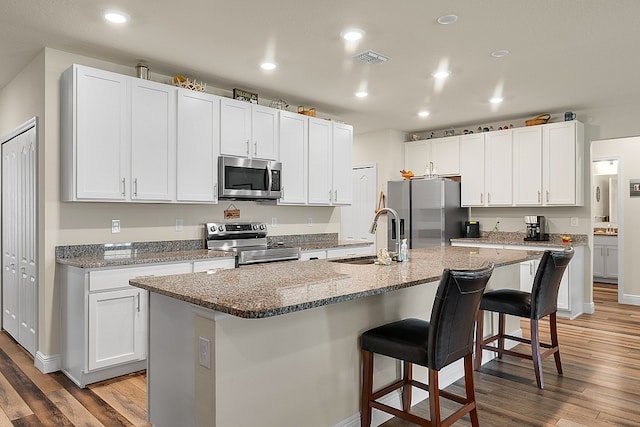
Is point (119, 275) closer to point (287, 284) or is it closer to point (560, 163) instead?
point (287, 284)

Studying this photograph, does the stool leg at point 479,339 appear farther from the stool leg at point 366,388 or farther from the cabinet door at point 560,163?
the cabinet door at point 560,163

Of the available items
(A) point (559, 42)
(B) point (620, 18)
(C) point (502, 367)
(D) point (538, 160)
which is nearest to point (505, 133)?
(D) point (538, 160)

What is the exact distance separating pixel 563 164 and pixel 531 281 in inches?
58.7

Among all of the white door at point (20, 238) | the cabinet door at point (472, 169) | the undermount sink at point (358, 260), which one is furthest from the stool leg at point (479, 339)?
the white door at point (20, 238)

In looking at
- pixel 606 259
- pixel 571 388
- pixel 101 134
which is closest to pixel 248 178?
pixel 101 134

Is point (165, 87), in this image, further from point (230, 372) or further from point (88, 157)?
point (230, 372)

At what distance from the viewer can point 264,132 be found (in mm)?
4594

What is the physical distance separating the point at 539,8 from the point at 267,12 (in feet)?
5.68

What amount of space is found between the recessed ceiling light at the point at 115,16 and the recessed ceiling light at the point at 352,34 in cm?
148

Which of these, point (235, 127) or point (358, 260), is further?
point (235, 127)

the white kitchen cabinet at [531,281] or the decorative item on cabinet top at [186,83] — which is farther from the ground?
the decorative item on cabinet top at [186,83]

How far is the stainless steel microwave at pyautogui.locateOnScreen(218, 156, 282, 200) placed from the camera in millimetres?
4242

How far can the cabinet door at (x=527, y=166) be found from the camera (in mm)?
5555

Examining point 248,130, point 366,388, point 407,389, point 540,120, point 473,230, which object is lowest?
point 407,389
